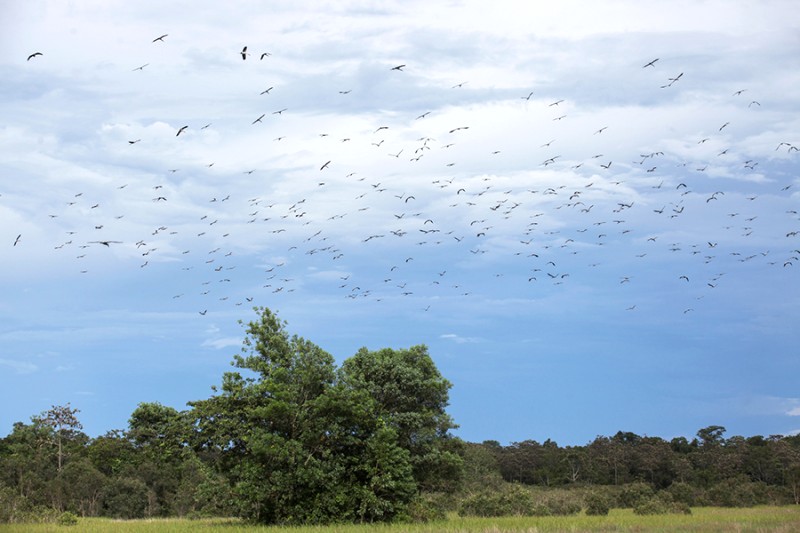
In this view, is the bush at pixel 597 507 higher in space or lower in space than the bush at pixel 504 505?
lower

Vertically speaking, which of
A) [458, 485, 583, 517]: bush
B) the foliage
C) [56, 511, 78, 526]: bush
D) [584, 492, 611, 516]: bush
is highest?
the foliage

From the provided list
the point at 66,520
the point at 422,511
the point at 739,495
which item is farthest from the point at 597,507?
the point at 66,520

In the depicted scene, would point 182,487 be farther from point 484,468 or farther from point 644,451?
point 644,451

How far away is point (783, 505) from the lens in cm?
5225

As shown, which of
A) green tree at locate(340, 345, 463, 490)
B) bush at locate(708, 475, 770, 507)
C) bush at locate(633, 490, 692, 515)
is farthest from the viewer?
bush at locate(708, 475, 770, 507)

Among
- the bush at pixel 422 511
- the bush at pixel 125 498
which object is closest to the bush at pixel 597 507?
the bush at pixel 422 511

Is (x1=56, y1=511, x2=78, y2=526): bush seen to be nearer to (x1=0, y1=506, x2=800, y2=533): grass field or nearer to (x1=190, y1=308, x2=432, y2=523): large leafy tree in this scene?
(x1=0, y1=506, x2=800, y2=533): grass field

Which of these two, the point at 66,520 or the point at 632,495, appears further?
the point at 632,495

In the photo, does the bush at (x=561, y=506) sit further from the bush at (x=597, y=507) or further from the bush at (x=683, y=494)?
the bush at (x=683, y=494)

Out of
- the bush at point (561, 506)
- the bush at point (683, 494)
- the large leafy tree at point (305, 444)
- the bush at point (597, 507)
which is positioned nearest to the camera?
the large leafy tree at point (305, 444)

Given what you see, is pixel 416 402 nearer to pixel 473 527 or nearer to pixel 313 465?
pixel 313 465

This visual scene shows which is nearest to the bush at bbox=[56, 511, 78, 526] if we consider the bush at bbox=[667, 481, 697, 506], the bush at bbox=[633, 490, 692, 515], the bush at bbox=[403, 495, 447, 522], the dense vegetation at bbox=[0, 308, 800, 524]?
the dense vegetation at bbox=[0, 308, 800, 524]

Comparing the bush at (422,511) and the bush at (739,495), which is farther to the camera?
the bush at (739,495)

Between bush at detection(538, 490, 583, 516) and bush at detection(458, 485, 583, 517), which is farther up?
bush at detection(458, 485, 583, 517)
